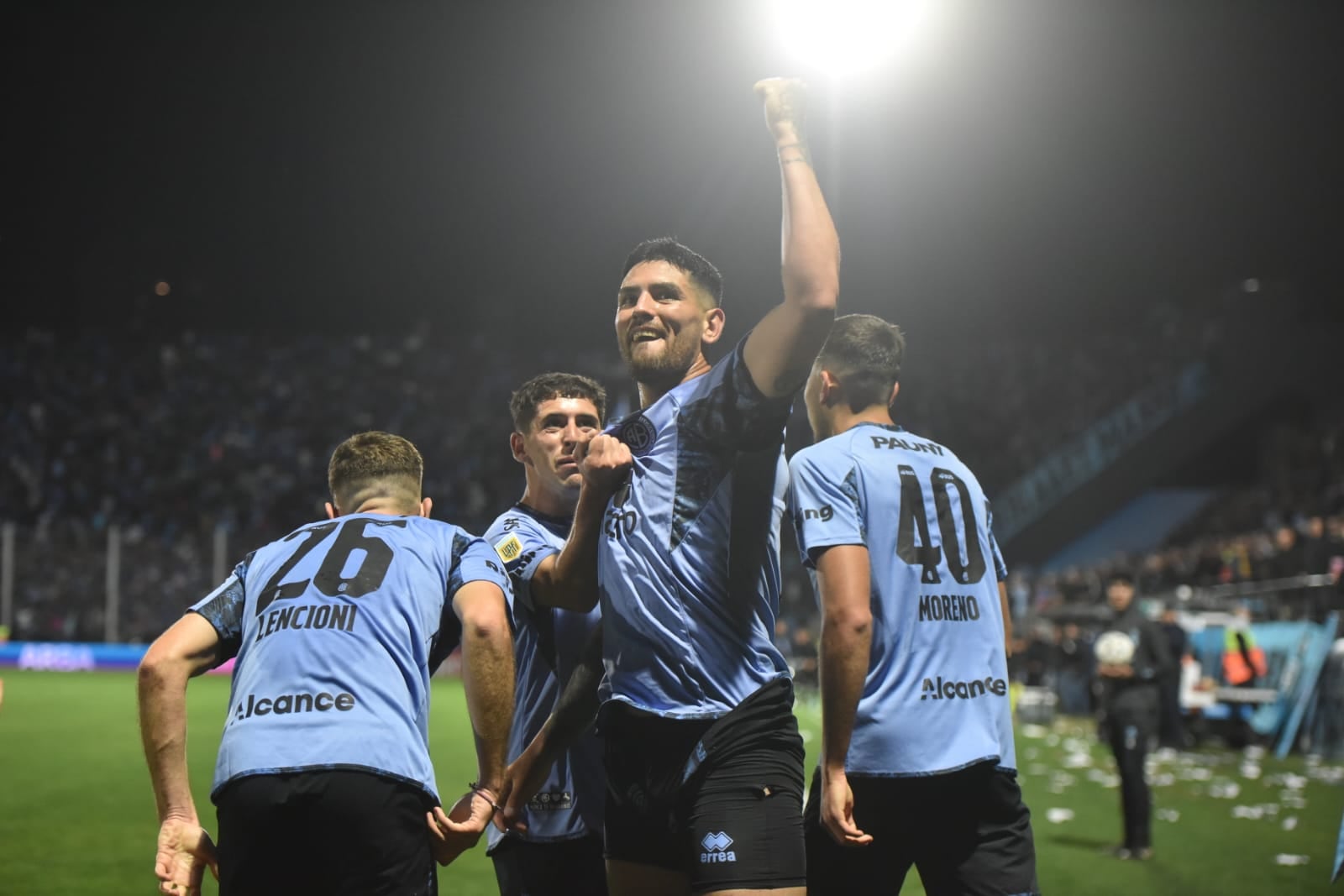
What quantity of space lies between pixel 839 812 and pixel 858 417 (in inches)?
52.3

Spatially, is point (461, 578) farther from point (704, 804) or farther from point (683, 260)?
point (683, 260)

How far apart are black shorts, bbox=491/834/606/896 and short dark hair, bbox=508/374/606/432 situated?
4.75 feet

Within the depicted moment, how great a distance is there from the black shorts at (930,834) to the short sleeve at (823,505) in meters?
0.72

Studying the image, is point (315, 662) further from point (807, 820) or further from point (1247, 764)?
point (1247, 764)

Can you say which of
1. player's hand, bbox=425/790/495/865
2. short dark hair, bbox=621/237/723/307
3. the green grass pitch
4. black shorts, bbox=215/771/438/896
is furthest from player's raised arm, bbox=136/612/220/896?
the green grass pitch

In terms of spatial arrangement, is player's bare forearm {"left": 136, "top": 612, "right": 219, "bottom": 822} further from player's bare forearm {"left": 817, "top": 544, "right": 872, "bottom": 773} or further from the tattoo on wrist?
the tattoo on wrist

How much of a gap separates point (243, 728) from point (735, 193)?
83.1 feet

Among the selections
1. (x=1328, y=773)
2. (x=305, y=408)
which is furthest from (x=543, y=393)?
(x=305, y=408)

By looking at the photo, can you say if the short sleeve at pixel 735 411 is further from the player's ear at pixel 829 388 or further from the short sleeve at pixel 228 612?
the short sleeve at pixel 228 612

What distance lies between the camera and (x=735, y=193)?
→ 2775 centimetres

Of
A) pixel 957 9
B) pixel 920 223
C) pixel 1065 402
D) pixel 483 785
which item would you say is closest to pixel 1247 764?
pixel 957 9

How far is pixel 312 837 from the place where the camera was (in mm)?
3221

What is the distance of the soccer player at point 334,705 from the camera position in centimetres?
323

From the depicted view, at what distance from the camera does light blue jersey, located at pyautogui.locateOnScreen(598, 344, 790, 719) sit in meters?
3.32
